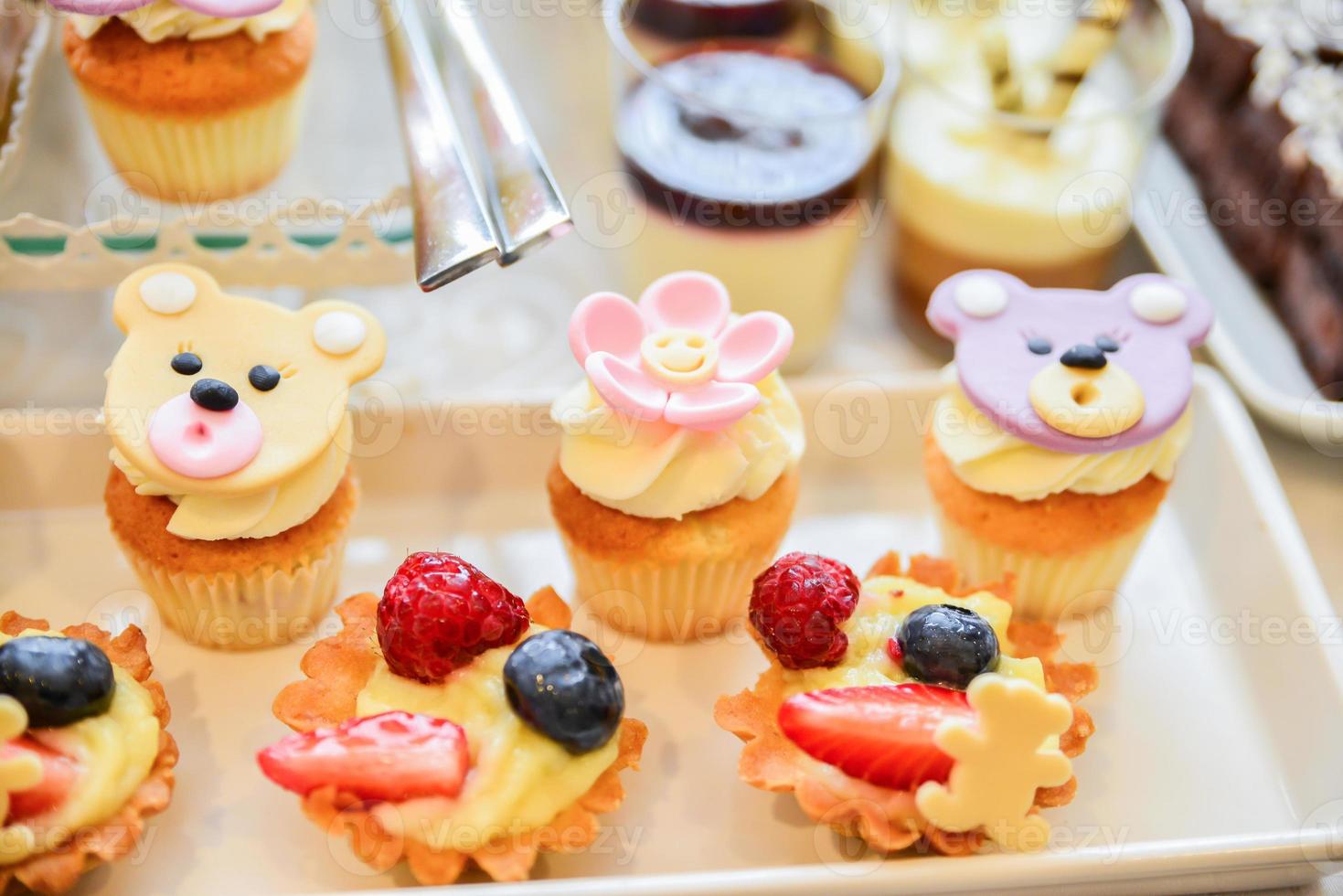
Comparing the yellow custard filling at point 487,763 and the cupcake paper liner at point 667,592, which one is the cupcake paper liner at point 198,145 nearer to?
the cupcake paper liner at point 667,592

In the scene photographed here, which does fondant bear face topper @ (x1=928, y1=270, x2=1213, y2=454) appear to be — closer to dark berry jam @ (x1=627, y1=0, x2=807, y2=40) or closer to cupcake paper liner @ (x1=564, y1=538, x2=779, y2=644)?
cupcake paper liner @ (x1=564, y1=538, x2=779, y2=644)

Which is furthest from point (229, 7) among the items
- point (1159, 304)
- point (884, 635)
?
point (1159, 304)

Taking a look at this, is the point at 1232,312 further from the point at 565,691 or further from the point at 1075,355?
the point at 565,691

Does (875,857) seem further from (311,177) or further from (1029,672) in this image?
(311,177)

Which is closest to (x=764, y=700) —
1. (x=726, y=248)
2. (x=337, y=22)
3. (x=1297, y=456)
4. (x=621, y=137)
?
(x=726, y=248)

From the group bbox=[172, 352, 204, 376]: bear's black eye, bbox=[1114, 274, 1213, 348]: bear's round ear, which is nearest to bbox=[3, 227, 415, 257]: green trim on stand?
bbox=[172, 352, 204, 376]: bear's black eye
